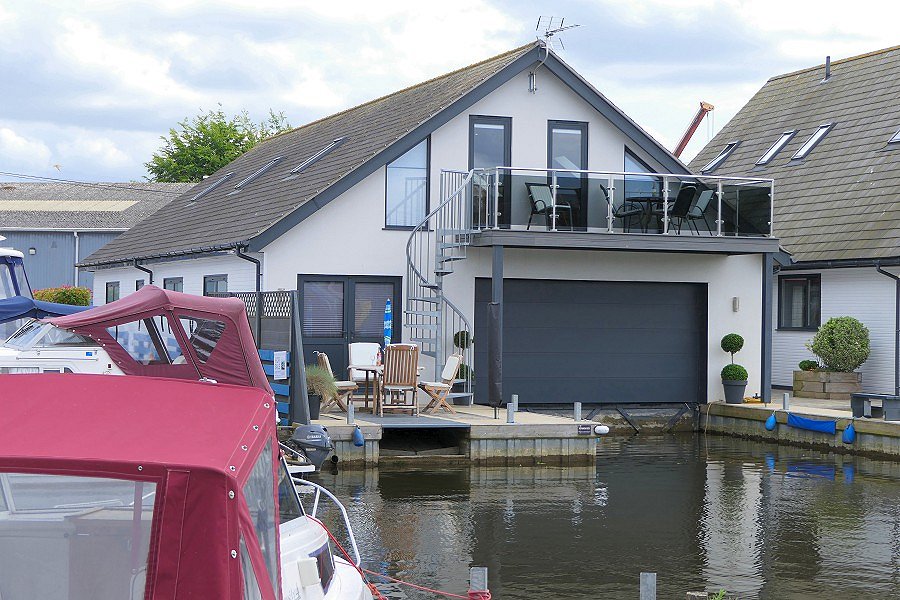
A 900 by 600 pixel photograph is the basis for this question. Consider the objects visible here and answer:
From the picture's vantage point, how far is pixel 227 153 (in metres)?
54.7

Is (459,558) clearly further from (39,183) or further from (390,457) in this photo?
(39,183)

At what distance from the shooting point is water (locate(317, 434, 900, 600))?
952 cm

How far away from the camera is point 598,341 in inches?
824

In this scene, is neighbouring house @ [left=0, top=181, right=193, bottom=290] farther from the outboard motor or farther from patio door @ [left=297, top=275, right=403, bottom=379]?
the outboard motor

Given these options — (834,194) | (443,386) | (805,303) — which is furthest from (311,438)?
(834,194)

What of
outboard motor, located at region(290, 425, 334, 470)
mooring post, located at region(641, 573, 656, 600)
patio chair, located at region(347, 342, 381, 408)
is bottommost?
mooring post, located at region(641, 573, 656, 600)

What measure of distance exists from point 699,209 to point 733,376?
3.08m

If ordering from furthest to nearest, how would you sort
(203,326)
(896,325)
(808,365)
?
(808,365) → (896,325) → (203,326)

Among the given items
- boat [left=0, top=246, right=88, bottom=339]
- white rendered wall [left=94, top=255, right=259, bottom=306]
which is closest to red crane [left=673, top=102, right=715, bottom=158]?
white rendered wall [left=94, top=255, right=259, bottom=306]

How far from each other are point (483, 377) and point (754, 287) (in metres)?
5.52

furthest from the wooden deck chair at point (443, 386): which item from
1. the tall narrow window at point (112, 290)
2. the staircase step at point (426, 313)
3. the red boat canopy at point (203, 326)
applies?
the red boat canopy at point (203, 326)

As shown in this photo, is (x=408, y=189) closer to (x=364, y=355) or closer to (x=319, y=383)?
(x=364, y=355)

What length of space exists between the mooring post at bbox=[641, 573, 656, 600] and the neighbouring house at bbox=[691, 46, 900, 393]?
16130mm

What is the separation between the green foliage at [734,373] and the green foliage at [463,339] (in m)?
4.86
